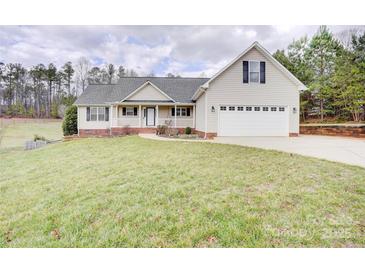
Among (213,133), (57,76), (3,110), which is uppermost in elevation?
(57,76)

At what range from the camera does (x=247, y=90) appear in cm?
1347

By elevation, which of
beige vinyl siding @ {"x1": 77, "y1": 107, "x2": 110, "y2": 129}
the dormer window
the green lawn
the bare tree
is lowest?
the green lawn

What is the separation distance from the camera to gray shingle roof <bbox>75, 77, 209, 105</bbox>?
17609mm

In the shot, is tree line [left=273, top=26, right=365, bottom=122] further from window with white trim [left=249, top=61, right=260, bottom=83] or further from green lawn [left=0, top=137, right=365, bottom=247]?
green lawn [left=0, top=137, right=365, bottom=247]

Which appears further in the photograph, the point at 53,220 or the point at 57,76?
the point at 57,76

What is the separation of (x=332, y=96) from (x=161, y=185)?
2405 centimetres

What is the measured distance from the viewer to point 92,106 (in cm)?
1753

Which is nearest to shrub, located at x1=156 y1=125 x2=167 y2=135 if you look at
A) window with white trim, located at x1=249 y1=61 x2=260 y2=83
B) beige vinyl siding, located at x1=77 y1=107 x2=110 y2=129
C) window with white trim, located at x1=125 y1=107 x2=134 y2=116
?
window with white trim, located at x1=125 y1=107 x2=134 y2=116

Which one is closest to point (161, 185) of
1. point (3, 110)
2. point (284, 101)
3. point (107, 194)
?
point (107, 194)

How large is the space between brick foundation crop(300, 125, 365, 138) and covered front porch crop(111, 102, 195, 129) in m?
8.97

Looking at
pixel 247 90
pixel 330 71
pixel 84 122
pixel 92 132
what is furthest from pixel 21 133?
pixel 330 71

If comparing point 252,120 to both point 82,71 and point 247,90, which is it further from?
point 82,71
